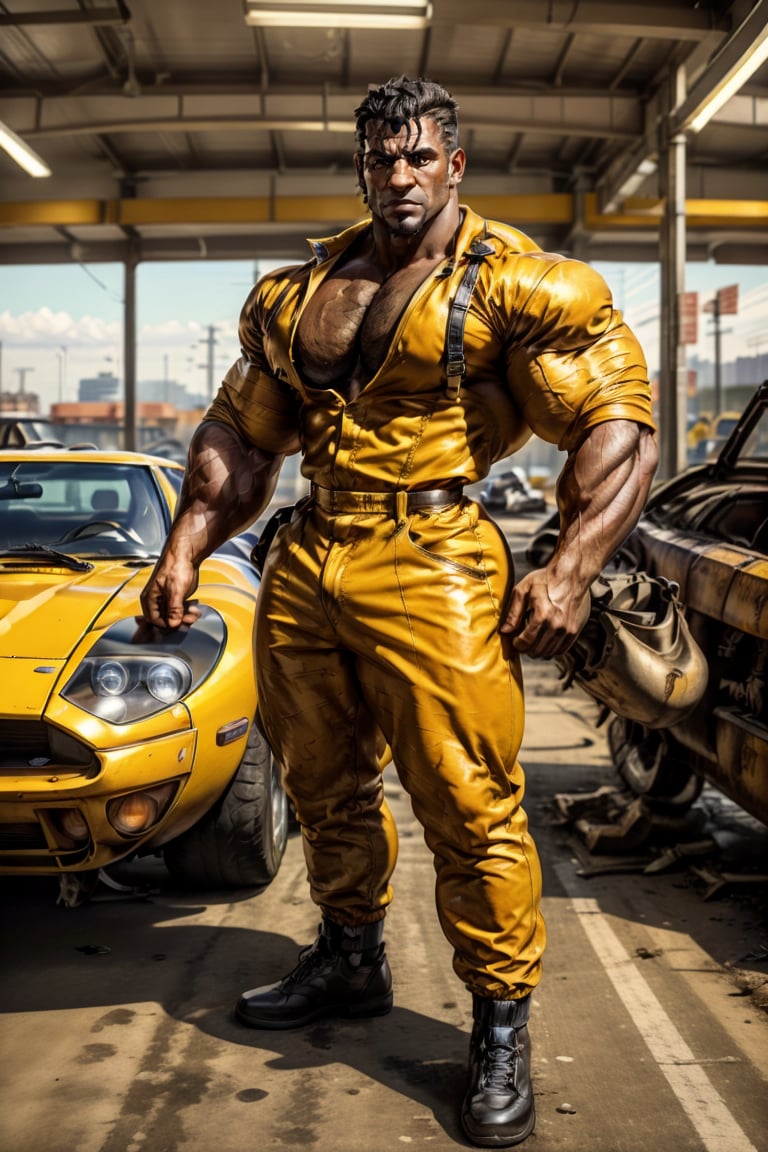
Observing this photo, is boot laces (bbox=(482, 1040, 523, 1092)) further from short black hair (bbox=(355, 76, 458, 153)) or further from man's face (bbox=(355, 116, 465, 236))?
short black hair (bbox=(355, 76, 458, 153))

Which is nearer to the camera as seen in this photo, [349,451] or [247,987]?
[349,451]

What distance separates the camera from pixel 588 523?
7.64ft

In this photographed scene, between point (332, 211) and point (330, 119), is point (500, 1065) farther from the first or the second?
point (332, 211)

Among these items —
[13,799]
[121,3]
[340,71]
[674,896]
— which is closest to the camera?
[13,799]

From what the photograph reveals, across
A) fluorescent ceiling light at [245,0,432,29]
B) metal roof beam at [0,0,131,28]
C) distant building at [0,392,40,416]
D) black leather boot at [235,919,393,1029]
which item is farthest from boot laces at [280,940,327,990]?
distant building at [0,392,40,416]

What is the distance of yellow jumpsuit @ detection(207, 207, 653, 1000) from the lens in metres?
2.36

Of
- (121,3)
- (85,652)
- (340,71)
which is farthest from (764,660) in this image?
(340,71)

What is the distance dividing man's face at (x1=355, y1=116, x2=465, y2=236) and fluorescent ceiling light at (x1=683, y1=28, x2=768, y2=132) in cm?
696

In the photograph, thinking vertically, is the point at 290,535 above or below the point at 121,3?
below

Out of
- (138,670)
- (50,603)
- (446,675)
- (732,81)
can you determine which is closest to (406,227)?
(446,675)

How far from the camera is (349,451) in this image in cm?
249

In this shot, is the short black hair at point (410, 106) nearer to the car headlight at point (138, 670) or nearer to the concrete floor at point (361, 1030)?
the car headlight at point (138, 670)

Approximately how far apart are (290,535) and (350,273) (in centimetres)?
59

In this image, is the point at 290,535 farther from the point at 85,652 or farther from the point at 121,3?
the point at 121,3
